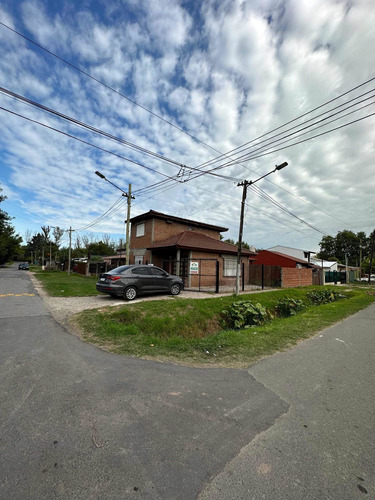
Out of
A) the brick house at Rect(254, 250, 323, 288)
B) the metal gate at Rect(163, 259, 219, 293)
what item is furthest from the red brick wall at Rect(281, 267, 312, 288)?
the metal gate at Rect(163, 259, 219, 293)

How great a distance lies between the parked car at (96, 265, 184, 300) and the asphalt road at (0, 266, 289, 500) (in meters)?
5.55

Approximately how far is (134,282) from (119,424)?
26.6 feet

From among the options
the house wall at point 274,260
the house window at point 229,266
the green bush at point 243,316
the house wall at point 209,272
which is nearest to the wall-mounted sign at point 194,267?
the house wall at point 209,272

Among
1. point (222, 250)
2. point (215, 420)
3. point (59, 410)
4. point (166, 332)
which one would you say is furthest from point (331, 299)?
point (59, 410)

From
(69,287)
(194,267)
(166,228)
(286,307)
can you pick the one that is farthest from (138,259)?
(286,307)

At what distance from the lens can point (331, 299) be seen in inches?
619

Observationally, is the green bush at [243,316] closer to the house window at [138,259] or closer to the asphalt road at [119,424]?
the asphalt road at [119,424]

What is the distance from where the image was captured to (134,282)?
10461 mm

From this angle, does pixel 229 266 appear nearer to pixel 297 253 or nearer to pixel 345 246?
pixel 297 253

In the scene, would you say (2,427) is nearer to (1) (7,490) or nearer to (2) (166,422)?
(1) (7,490)

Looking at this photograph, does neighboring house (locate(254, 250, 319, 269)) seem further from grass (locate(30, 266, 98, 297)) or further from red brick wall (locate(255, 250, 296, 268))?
grass (locate(30, 266, 98, 297))

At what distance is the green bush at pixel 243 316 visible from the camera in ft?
27.8

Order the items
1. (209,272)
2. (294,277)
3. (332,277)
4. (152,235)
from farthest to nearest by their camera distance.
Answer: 1. (332,277)
2. (294,277)
3. (152,235)
4. (209,272)

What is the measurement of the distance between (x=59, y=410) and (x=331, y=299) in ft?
55.6
